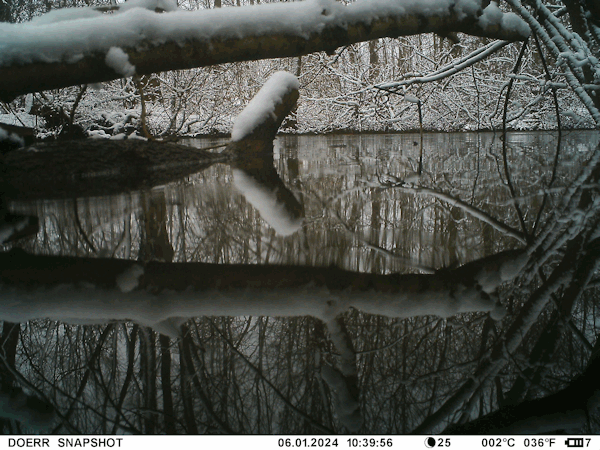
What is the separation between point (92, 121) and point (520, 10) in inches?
295

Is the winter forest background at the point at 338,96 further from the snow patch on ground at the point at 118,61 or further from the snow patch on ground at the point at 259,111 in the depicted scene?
the snow patch on ground at the point at 118,61

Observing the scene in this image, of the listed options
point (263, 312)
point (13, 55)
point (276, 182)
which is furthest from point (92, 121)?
point (263, 312)

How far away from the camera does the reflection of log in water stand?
2.80 feet

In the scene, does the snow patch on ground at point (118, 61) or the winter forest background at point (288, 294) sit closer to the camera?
the winter forest background at point (288, 294)

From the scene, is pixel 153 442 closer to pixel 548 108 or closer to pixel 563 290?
pixel 563 290

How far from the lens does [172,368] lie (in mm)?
679

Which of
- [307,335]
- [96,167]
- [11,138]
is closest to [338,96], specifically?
[96,167]

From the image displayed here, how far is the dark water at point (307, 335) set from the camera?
23.7 inches

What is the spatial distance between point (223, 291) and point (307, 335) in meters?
0.27

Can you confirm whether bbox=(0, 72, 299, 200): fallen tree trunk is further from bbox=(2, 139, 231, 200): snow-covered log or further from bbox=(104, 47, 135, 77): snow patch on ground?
bbox=(104, 47, 135, 77): snow patch on ground

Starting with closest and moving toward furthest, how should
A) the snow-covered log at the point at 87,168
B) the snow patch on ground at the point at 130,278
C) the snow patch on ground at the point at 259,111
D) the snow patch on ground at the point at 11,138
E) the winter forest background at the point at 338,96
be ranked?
the snow patch on ground at the point at 130,278
the snow-covered log at the point at 87,168
the snow patch on ground at the point at 11,138
the snow patch on ground at the point at 259,111
the winter forest background at the point at 338,96

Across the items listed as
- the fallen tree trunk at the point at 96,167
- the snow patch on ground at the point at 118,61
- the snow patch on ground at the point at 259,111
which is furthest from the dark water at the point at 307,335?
the snow patch on ground at the point at 259,111

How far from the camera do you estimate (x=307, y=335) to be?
764 mm

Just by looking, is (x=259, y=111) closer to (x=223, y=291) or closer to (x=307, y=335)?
(x=223, y=291)
